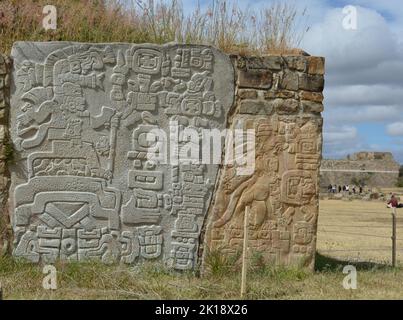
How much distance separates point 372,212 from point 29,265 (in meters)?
19.5

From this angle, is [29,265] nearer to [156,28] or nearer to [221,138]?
[221,138]

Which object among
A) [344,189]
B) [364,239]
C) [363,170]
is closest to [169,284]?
[364,239]

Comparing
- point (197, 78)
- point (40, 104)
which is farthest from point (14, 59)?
point (197, 78)

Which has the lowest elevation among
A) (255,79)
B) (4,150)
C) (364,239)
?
(364,239)

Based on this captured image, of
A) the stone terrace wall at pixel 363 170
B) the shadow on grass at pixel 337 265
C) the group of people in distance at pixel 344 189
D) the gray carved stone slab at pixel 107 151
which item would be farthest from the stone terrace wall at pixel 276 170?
the group of people in distance at pixel 344 189

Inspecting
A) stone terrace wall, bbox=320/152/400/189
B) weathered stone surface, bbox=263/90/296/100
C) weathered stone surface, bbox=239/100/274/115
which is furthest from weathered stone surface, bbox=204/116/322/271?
stone terrace wall, bbox=320/152/400/189

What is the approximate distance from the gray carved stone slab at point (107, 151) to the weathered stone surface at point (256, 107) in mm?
315

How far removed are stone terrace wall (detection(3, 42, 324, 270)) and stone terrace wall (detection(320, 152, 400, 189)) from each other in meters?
30.7

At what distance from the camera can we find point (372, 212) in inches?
948

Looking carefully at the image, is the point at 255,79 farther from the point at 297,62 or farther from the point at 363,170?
the point at 363,170

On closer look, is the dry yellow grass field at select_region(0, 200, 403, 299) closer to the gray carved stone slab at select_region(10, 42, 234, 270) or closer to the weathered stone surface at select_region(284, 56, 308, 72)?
the gray carved stone slab at select_region(10, 42, 234, 270)

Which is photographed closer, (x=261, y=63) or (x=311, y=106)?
(x=261, y=63)

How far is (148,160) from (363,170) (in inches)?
1288

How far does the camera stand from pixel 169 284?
642cm
